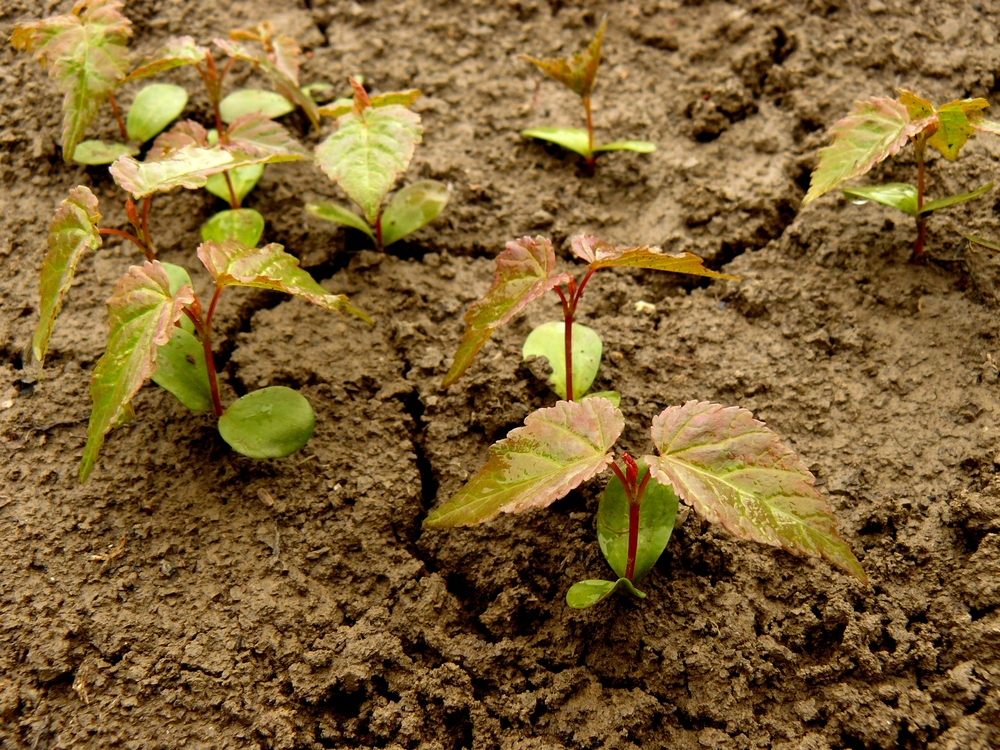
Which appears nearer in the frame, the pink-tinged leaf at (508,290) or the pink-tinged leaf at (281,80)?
the pink-tinged leaf at (508,290)

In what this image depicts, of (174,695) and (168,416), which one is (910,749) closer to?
(174,695)

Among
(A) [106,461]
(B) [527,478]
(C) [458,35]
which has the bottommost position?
(A) [106,461]

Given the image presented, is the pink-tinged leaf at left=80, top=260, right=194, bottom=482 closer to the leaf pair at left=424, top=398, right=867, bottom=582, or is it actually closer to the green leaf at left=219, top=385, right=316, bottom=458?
the green leaf at left=219, top=385, right=316, bottom=458

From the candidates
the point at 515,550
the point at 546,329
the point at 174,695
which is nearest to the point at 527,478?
the point at 515,550

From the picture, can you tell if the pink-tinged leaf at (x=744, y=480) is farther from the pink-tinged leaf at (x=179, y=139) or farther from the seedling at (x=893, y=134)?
the pink-tinged leaf at (x=179, y=139)

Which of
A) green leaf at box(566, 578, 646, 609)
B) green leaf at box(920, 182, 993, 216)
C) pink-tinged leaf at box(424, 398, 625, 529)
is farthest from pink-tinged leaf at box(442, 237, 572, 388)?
green leaf at box(920, 182, 993, 216)

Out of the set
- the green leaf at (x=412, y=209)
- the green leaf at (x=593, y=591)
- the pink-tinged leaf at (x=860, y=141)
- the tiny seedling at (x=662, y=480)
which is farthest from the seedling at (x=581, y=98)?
the green leaf at (x=593, y=591)
